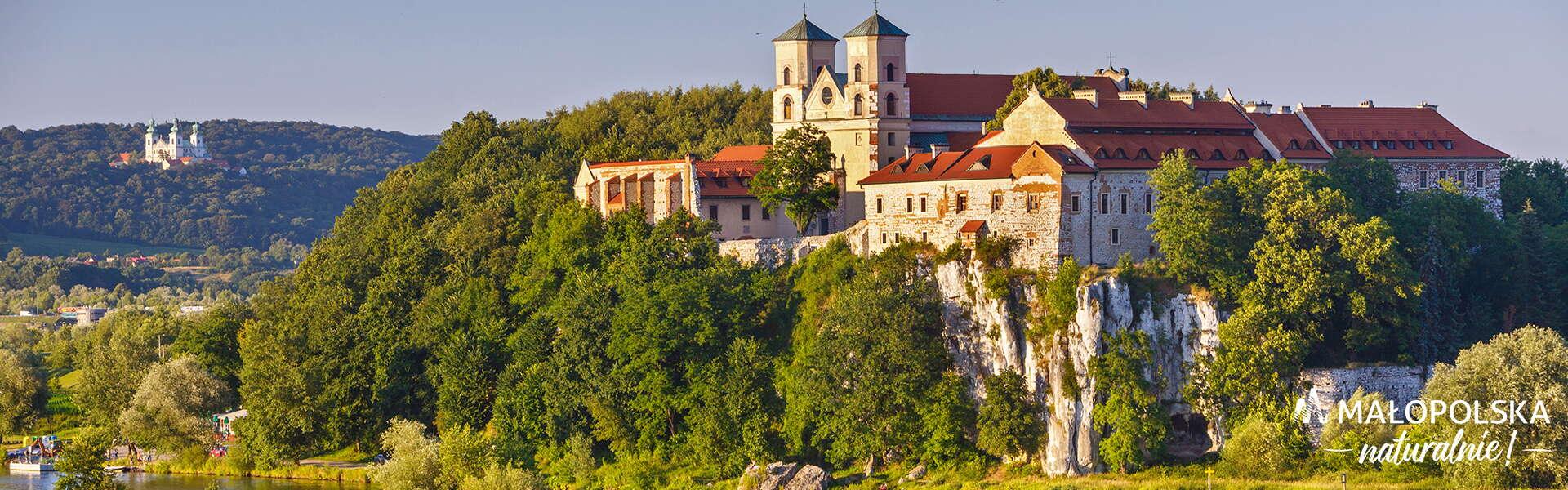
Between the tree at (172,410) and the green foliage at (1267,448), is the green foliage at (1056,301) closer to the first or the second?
the green foliage at (1267,448)

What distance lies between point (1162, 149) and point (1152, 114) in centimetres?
257

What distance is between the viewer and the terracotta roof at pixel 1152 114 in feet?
225

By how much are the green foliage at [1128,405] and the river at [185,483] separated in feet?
88.2

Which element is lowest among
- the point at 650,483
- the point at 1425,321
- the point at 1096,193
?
the point at 650,483

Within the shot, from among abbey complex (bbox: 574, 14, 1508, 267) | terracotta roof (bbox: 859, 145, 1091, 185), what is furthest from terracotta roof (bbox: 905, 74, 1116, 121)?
terracotta roof (bbox: 859, 145, 1091, 185)

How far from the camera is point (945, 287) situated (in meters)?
66.1

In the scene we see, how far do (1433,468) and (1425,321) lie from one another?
23.8ft

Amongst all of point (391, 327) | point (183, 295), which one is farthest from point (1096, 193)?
point (183, 295)

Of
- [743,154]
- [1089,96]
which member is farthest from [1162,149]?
[743,154]

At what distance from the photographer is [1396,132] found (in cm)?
7556

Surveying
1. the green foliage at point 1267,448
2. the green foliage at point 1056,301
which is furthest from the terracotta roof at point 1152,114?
the green foliage at point 1267,448

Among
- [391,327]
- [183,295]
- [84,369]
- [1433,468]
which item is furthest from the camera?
[183,295]

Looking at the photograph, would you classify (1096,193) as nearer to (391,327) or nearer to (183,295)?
(391,327)

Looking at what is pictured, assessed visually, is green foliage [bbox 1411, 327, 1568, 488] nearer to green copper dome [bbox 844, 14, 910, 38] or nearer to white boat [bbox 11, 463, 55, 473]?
green copper dome [bbox 844, 14, 910, 38]
